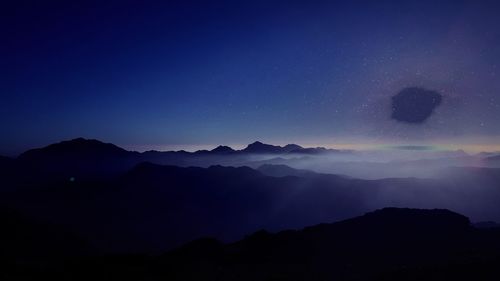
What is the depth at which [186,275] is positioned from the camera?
60.1 metres

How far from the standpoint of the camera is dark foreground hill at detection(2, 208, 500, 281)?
5544cm

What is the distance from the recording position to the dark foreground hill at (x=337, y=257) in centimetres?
5544

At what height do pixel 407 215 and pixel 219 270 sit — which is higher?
pixel 407 215

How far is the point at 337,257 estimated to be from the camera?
7488cm

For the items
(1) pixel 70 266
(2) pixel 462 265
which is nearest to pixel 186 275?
(1) pixel 70 266

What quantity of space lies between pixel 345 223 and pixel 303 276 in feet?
113

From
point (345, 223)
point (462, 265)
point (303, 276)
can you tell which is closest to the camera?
point (462, 265)

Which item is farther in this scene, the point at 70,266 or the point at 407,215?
the point at 407,215

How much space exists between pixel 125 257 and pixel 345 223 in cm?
5064

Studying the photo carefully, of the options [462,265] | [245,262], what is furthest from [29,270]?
[462,265]

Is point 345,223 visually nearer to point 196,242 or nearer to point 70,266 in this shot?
point 196,242

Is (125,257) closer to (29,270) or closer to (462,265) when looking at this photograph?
(29,270)

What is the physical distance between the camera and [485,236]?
81688 millimetres

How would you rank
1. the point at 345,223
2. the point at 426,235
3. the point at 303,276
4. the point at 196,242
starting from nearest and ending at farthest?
the point at 303,276
the point at 196,242
the point at 426,235
the point at 345,223
